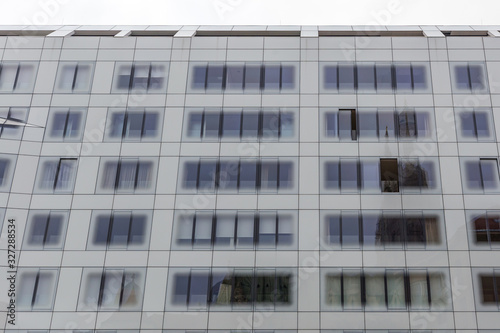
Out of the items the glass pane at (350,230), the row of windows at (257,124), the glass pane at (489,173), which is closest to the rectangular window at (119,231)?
the row of windows at (257,124)

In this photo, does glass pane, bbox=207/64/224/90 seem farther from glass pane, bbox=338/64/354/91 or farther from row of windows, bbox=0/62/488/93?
glass pane, bbox=338/64/354/91

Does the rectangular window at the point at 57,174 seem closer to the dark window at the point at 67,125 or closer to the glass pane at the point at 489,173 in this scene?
the dark window at the point at 67,125

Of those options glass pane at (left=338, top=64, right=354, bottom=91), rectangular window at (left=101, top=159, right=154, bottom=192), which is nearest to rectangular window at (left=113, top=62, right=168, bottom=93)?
rectangular window at (left=101, top=159, right=154, bottom=192)

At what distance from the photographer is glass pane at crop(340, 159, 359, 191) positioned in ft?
108

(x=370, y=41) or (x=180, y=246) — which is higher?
(x=370, y=41)

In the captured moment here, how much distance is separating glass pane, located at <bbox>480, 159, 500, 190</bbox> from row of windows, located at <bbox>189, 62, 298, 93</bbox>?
14173 mm

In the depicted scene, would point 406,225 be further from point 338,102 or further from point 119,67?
point 119,67

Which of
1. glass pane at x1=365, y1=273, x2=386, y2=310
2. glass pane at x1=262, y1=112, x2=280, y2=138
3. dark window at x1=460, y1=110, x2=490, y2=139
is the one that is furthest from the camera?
glass pane at x1=262, y1=112, x2=280, y2=138

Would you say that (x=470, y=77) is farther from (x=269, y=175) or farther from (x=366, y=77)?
(x=269, y=175)

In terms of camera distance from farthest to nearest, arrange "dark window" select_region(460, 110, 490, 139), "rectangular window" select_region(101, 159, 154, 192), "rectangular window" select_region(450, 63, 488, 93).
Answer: "rectangular window" select_region(450, 63, 488, 93), "dark window" select_region(460, 110, 490, 139), "rectangular window" select_region(101, 159, 154, 192)

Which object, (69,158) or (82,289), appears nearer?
(82,289)

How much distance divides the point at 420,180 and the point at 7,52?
3232 cm

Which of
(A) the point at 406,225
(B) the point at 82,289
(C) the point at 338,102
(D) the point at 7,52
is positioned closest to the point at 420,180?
(A) the point at 406,225

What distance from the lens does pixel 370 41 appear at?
37156mm
